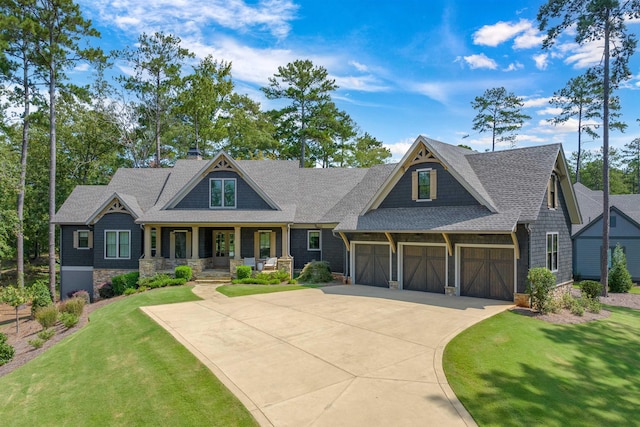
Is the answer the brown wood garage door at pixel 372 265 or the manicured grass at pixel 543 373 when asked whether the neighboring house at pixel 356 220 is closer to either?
the brown wood garage door at pixel 372 265

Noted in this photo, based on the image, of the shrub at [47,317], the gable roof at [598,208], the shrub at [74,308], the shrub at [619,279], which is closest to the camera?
the shrub at [47,317]

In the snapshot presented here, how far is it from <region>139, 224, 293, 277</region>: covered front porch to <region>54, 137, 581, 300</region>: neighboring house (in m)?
0.06

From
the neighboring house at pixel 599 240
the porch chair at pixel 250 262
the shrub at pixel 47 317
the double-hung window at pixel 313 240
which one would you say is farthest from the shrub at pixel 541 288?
the shrub at pixel 47 317

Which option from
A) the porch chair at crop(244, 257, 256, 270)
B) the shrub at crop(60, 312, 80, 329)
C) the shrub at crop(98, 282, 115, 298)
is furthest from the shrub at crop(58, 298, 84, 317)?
the porch chair at crop(244, 257, 256, 270)

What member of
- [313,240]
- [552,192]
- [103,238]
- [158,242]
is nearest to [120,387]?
[158,242]

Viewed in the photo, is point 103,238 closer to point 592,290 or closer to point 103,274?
point 103,274

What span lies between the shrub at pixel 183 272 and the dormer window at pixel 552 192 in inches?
704

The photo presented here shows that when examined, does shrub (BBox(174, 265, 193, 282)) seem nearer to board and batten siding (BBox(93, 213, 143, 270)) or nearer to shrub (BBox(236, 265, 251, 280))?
shrub (BBox(236, 265, 251, 280))

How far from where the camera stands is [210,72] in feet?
123

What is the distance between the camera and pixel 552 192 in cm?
1584

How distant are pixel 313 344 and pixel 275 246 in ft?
44.3

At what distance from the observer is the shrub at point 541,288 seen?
12234 millimetres

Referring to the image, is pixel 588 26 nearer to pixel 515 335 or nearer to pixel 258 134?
pixel 515 335

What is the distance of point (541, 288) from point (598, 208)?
18856 millimetres
